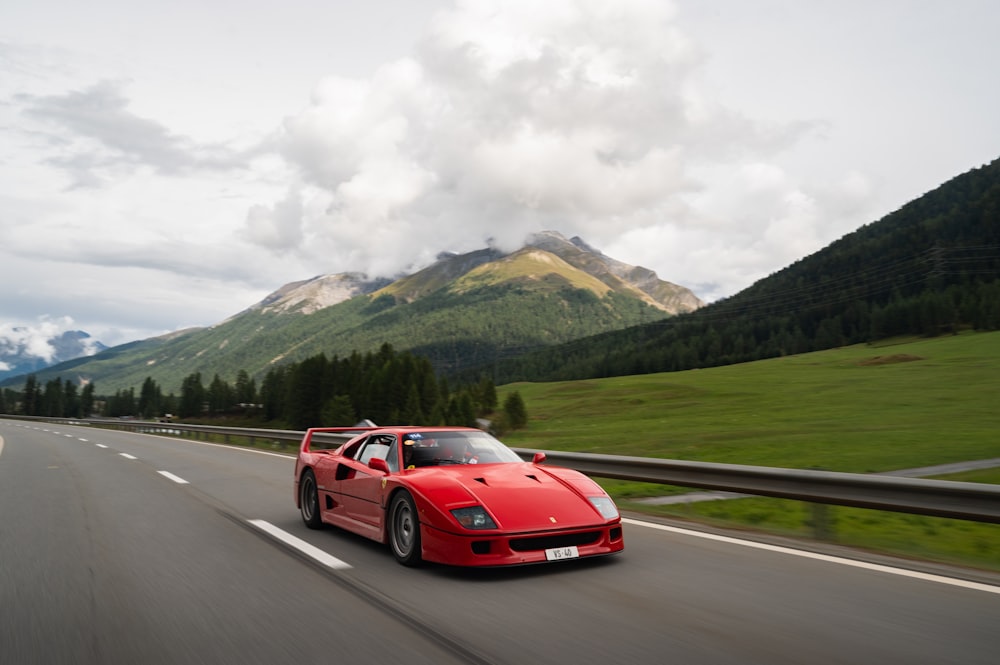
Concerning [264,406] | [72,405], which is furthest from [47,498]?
[72,405]

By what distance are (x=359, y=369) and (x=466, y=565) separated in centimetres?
8813

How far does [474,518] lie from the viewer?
564 cm

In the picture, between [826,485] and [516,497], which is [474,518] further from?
[826,485]

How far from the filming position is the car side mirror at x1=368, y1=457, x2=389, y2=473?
6.78m

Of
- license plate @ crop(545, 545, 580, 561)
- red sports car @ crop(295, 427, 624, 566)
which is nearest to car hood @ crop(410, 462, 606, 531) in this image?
red sports car @ crop(295, 427, 624, 566)

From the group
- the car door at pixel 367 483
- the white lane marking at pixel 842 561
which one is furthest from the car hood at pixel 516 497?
the white lane marking at pixel 842 561

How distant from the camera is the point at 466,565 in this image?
555cm

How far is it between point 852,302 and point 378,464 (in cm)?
15172

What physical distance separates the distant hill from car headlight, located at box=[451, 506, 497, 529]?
115m

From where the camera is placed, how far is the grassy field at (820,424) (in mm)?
10406

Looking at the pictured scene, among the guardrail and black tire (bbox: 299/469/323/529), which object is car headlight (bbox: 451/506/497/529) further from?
the guardrail

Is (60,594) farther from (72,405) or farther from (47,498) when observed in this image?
(72,405)

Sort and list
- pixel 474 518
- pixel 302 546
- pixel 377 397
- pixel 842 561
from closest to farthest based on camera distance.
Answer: pixel 474 518
pixel 842 561
pixel 302 546
pixel 377 397

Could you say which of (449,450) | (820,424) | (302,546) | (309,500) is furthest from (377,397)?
(449,450)
